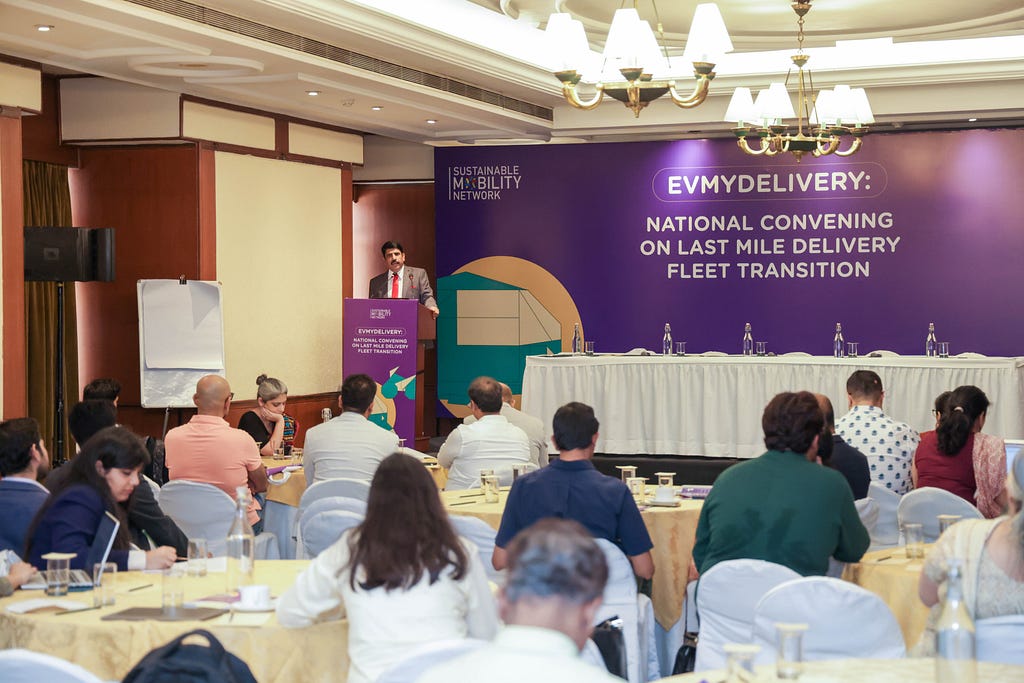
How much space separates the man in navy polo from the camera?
4.64m

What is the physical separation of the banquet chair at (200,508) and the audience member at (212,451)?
35cm

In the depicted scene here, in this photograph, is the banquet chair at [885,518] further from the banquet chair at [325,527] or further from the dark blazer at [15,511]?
the dark blazer at [15,511]

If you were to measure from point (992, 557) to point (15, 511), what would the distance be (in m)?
3.13

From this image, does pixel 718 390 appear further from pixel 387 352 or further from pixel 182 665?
pixel 182 665

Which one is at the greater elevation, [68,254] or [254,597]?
[68,254]

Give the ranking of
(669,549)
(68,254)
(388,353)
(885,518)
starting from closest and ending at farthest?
(885,518), (669,549), (68,254), (388,353)

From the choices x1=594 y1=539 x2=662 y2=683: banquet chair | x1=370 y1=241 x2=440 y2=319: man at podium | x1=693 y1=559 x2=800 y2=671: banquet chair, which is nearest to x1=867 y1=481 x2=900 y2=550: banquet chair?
x1=594 y1=539 x2=662 y2=683: banquet chair

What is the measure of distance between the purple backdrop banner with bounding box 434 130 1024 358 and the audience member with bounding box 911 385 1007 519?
6.11 metres

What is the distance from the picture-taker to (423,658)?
2750 mm

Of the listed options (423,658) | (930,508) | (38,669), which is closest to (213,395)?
(930,508)

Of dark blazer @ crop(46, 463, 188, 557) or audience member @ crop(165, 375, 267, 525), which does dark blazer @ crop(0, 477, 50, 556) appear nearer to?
dark blazer @ crop(46, 463, 188, 557)

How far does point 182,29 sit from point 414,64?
8.25 feet

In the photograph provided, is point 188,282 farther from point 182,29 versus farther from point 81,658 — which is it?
point 81,658

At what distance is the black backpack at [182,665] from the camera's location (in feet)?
8.33
